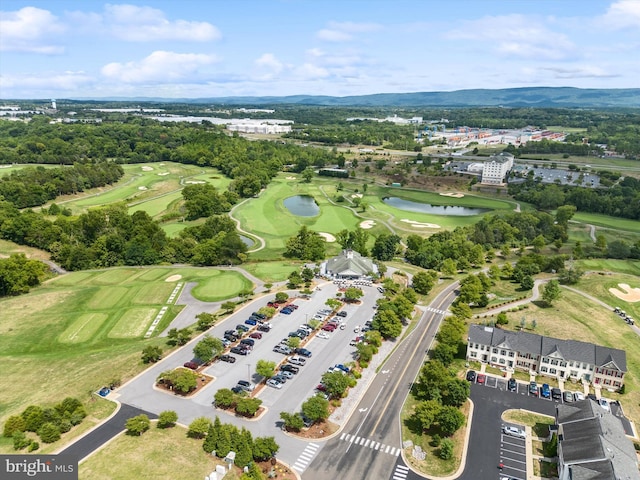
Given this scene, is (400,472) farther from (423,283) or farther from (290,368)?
(423,283)

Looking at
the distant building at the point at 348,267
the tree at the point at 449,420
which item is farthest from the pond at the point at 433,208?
the tree at the point at 449,420

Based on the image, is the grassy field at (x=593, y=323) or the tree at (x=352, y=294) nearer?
the grassy field at (x=593, y=323)

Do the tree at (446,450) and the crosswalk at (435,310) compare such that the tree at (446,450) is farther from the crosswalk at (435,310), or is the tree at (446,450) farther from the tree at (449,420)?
the crosswalk at (435,310)

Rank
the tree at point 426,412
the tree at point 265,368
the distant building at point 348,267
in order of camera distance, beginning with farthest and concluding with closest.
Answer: the distant building at point 348,267 < the tree at point 265,368 < the tree at point 426,412

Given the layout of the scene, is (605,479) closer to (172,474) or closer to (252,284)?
(172,474)

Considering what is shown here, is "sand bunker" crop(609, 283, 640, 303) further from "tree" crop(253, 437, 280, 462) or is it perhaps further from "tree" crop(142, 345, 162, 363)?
"tree" crop(142, 345, 162, 363)

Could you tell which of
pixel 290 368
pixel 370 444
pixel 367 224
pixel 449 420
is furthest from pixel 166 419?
pixel 367 224
